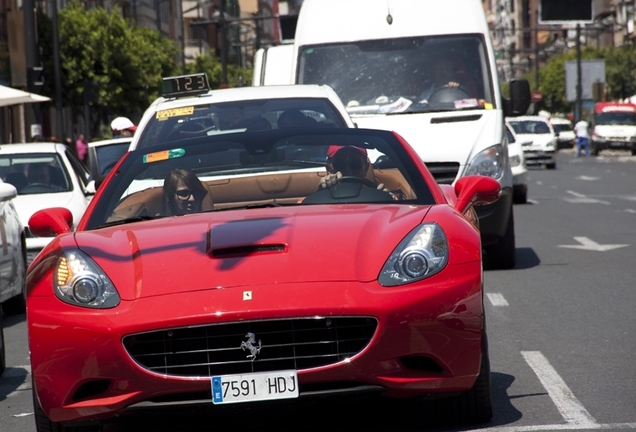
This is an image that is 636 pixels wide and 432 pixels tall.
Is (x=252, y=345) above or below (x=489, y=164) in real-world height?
above

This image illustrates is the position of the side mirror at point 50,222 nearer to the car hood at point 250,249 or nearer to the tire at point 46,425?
the car hood at point 250,249

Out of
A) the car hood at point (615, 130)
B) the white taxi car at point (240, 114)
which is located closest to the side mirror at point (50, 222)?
the white taxi car at point (240, 114)

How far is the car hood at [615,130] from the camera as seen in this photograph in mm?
62094

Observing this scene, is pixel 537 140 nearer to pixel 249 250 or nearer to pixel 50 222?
pixel 50 222

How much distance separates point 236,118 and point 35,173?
228 inches

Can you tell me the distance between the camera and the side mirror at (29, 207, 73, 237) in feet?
22.4

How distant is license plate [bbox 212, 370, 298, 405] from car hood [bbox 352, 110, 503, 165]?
773 cm

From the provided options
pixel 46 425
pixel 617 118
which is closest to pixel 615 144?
pixel 617 118

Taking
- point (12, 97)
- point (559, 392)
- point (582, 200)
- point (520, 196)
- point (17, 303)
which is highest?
point (12, 97)

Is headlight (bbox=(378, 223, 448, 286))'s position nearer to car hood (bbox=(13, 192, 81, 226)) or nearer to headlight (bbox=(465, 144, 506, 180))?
headlight (bbox=(465, 144, 506, 180))

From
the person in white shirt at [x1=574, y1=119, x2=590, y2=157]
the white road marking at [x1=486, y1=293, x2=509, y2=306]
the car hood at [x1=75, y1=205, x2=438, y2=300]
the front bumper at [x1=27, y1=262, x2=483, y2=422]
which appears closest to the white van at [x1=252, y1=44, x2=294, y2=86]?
the white road marking at [x1=486, y1=293, x2=509, y2=306]

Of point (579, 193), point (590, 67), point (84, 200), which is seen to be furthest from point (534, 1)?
point (84, 200)

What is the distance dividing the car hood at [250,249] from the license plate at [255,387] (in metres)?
0.37

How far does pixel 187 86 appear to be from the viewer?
12117 millimetres
